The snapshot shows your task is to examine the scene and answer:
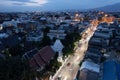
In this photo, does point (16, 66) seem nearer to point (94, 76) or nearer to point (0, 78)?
point (0, 78)

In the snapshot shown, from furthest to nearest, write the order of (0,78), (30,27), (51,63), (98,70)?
(30,27), (51,63), (98,70), (0,78)

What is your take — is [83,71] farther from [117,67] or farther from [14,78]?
[14,78]

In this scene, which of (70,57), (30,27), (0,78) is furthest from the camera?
(30,27)

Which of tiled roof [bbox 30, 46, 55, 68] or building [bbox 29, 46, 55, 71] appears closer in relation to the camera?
building [bbox 29, 46, 55, 71]

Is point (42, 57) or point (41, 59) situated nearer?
point (41, 59)

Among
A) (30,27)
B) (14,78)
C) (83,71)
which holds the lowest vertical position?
(30,27)

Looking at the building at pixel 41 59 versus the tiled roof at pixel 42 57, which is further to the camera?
the tiled roof at pixel 42 57

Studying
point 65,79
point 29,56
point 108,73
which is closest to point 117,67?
point 108,73

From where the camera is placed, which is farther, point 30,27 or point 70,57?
point 30,27

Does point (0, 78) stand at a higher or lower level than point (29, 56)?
higher
